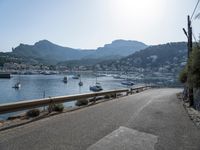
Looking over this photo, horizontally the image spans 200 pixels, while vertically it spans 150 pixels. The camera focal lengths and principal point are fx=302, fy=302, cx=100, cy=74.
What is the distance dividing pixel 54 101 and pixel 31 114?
1.15 m

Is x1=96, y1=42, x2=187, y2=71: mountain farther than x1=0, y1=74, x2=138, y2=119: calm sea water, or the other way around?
x1=96, y1=42, x2=187, y2=71: mountain

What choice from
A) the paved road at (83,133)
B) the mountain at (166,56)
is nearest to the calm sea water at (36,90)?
the paved road at (83,133)

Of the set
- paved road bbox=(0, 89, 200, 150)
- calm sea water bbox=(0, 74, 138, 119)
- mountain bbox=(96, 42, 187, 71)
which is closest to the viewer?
paved road bbox=(0, 89, 200, 150)

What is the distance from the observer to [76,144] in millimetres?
7332

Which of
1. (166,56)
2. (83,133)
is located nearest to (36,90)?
(83,133)

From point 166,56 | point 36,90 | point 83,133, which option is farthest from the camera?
point 166,56

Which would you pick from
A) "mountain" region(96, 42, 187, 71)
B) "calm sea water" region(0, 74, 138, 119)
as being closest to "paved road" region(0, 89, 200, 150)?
"calm sea water" region(0, 74, 138, 119)

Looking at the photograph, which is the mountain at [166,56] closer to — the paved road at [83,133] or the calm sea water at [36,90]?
the calm sea water at [36,90]

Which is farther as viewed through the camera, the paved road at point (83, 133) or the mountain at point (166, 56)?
the mountain at point (166, 56)

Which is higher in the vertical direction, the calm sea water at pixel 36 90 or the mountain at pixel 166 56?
the mountain at pixel 166 56

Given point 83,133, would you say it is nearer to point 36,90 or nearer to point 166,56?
point 36,90

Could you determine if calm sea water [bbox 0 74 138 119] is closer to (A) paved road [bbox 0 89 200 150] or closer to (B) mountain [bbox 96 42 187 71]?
(A) paved road [bbox 0 89 200 150]

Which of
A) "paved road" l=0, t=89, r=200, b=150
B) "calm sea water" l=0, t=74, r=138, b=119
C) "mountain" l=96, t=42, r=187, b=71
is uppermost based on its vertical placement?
"mountain" l=96, t=42, r=187, b=71

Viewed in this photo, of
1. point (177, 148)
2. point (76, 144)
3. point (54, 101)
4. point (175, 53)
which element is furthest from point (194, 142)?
point (175, 53)
